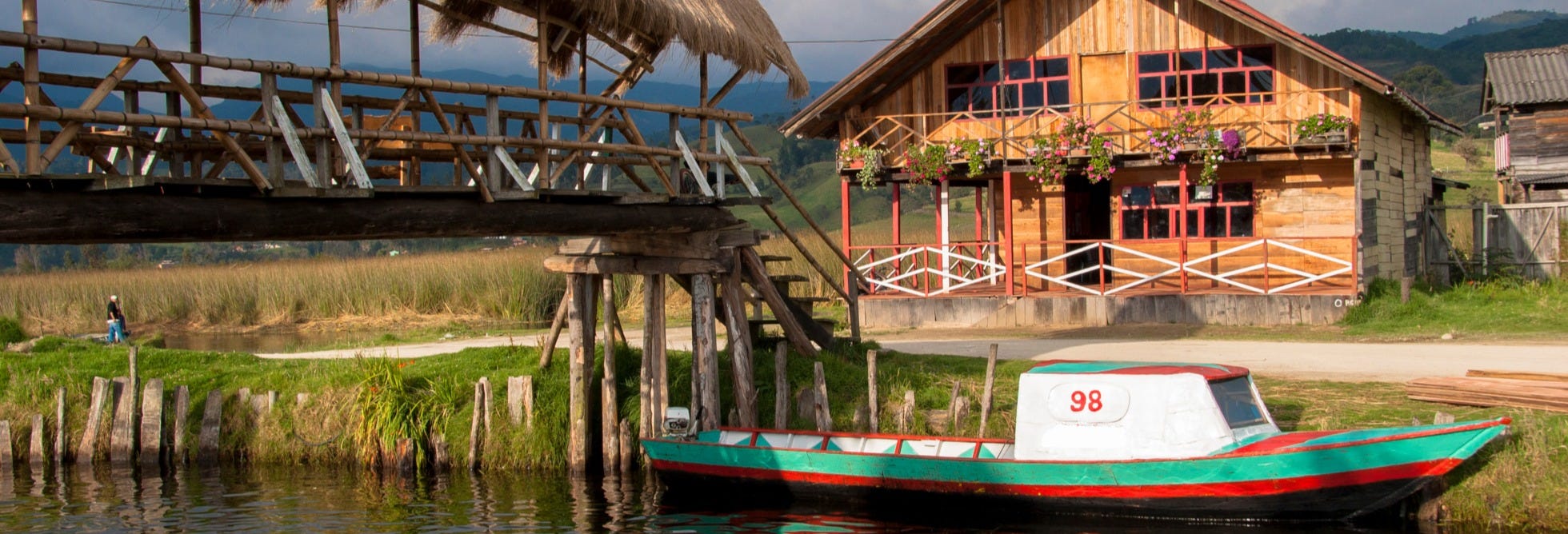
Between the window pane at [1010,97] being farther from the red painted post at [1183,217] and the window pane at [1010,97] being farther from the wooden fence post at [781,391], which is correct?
the wooden fence post at [781,391]

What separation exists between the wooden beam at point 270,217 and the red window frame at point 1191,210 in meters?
14.6

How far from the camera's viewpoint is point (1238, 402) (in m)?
11.7

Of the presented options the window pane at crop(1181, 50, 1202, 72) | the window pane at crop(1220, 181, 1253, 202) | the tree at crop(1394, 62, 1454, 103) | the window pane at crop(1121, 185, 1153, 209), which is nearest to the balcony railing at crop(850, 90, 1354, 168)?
the window pane at crop(1181, 50, 1202, 72)

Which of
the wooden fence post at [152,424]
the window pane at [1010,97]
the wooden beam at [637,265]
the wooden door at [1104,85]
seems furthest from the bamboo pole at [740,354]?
the window pane at [1010,97]

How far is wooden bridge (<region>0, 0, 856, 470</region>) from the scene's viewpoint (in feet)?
30.9

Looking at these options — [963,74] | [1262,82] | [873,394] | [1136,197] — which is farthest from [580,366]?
[1262,82]

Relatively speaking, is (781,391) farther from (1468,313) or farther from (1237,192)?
(1237,192)

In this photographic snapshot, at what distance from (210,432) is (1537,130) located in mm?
30488

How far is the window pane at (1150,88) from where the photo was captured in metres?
25.9

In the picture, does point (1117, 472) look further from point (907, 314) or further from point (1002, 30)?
point (1002, 30)

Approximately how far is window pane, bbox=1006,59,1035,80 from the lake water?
48.0 ft

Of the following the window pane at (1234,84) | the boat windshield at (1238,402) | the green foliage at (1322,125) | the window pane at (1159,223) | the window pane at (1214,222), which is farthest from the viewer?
the window pane at (1159,223)

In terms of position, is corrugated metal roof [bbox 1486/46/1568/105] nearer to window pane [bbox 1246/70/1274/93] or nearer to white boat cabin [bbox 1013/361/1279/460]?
window pane [bbox 1246/70/1274/93]

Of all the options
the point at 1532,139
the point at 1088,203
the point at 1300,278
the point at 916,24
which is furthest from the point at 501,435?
the point at 1532,139
